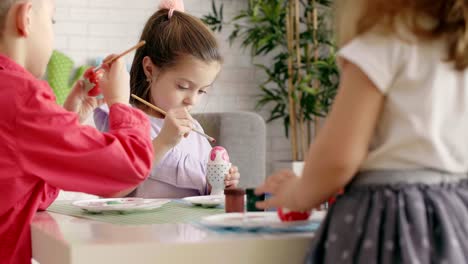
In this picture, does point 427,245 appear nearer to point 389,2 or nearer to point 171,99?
point 389,2

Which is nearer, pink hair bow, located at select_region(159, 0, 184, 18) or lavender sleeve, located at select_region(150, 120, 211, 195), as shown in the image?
lavender sleeve, located at select_region(150, 120, 211, 195)

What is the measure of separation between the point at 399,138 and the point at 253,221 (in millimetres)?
329

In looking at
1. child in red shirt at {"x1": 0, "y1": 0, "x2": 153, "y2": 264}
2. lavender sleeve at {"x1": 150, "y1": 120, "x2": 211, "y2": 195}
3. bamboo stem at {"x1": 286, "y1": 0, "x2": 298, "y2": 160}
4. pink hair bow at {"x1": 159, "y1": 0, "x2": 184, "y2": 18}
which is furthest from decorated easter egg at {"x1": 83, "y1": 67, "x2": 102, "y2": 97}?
bamboo stem at {"x1": 286, "y1": 0, "x2": 298, "y2": 160}

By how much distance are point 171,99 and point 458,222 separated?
1.52 meters

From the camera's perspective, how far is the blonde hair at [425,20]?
1.07 m

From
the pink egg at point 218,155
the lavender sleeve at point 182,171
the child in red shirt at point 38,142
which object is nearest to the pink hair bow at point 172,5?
the lavender sleeve at point 182,171

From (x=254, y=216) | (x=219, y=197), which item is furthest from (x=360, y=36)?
(x=219, y=197)

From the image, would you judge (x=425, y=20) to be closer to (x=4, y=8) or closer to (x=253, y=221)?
(x=253, y=221)

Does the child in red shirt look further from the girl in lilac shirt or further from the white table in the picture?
the girl in lilac shirt

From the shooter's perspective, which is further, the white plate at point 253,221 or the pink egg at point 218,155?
the pink egg at point 218,155

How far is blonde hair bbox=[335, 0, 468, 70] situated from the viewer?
107 centimetres

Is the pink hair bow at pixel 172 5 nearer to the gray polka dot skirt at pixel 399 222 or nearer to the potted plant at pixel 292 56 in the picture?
the gray polka dot skirt at pixel 399 222

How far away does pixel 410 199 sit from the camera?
3.55 ft

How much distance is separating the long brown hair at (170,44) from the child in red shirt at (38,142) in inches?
35.4
